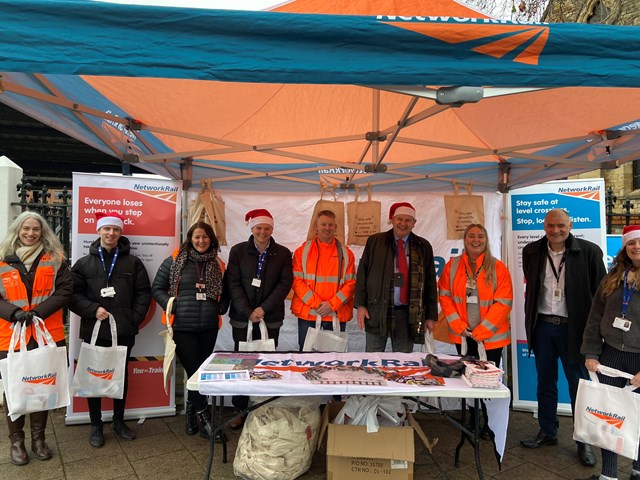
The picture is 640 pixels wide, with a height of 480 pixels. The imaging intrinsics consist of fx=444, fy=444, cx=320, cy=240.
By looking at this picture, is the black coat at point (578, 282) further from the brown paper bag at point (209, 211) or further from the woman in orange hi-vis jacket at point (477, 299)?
the brown paper bag at point (209, 211)

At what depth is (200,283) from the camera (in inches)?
135

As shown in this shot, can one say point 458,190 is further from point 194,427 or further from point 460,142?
point 194,427

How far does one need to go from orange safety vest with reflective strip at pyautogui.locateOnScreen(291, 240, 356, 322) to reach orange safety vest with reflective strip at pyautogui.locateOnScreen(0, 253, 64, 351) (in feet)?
5.72

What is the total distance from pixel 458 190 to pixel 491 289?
4.72 ft

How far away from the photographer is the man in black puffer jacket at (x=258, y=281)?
11.5 ft

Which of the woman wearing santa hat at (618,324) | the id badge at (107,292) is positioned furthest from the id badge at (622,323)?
the id badge at (107,292)

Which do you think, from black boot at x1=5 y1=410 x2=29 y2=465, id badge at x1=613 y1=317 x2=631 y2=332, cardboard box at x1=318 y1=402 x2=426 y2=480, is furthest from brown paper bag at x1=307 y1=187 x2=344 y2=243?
black boot at x1=5 y1=410 x2=29 y2=465

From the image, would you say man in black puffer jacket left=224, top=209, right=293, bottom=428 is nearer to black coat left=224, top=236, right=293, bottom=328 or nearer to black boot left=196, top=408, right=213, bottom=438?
black coat left=224, top=236, right=293, bottom=328

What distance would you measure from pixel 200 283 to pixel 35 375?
120 cm

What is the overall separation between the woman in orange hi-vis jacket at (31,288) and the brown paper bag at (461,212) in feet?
11.1

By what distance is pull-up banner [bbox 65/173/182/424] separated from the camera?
373 centimetres

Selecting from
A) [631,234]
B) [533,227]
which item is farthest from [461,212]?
[631,234]

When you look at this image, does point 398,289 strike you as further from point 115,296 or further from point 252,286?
point 115,296

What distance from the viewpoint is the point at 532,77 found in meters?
1.66
